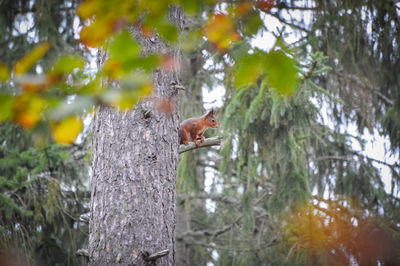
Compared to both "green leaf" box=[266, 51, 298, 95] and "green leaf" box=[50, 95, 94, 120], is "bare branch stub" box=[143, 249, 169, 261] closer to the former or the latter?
"green leaf" box=[50, 95, 94, 120]

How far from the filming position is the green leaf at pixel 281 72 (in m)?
0.96

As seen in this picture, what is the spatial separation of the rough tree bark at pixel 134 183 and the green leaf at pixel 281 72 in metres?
1.82

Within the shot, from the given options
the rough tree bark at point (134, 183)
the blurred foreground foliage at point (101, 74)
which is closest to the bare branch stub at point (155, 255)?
the rough tree bark at point (134, 183)

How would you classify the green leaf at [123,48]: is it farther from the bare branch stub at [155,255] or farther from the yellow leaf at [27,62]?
the bare branch stub at [155,255]

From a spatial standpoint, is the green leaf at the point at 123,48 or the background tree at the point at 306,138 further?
the background tree at the point at 306,138

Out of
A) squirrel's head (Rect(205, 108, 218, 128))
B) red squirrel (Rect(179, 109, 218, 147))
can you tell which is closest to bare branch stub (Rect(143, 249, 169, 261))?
red squirrel (Rect(179, 109, 218, 147))

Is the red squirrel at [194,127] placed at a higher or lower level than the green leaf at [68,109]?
higher

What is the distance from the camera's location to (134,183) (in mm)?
2662

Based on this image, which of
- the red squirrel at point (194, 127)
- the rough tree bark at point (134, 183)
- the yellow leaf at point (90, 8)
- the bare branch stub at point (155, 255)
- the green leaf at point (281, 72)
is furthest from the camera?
the red squirrel at point (194, 127)

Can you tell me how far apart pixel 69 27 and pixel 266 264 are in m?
5.67

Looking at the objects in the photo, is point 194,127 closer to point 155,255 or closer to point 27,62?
point 155,255

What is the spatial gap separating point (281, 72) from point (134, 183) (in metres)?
1.88

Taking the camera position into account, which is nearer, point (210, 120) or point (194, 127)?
point (194, 127)

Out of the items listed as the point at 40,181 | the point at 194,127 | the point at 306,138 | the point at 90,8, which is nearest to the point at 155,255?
the point at 90,8
